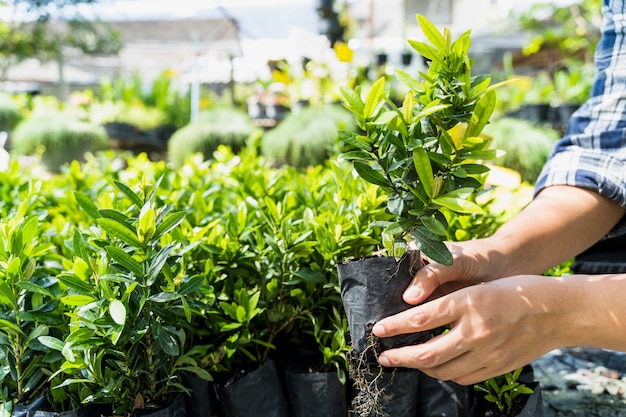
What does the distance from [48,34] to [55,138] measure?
6.92 metres

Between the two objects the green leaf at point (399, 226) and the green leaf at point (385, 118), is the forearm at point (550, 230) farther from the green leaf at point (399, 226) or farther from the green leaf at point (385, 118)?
the green leaf at point (385, 118)

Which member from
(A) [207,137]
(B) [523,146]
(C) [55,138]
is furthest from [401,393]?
(C) [55,138]

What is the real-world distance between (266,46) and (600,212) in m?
11.4

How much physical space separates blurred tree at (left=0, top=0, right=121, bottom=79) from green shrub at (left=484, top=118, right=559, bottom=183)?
28.7 ft

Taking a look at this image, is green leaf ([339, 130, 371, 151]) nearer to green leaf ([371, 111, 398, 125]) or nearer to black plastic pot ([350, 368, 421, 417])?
green leaf ([371, 111, 398, 125])

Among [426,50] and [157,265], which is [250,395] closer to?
[157,265]

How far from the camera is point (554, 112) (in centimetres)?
566

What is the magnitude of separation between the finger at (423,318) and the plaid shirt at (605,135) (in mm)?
664

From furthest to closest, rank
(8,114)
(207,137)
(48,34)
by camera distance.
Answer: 1. (48,34)
2. (8,114)
3. (207,137)

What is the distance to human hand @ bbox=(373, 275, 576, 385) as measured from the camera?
2.56ft

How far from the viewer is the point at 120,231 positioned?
2.87ft

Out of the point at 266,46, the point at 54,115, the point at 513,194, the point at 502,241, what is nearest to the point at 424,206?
the point at 502,241

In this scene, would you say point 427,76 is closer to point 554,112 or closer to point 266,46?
point 554,112

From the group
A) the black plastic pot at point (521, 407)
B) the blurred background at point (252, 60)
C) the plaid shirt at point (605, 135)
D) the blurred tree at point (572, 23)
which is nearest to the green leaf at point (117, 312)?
the black plastic pot at point (521, 407)
